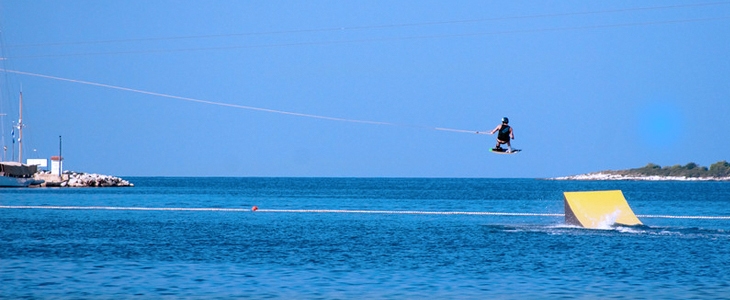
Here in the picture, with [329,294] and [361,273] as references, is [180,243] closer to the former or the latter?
[361,273]

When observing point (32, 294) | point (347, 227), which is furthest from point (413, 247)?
point (32, 294)

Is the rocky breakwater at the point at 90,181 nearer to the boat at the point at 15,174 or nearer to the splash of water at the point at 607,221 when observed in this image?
the boat at the point at 15,174

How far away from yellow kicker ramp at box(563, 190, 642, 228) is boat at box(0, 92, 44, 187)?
89.6 m

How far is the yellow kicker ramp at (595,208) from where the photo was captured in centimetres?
4219

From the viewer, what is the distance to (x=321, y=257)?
30609 millimetres

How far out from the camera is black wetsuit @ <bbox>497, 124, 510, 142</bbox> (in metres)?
31.9

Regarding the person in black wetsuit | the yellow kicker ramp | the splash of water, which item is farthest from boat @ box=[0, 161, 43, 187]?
the person in black wetsuit

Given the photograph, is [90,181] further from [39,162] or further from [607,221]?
[607,221]

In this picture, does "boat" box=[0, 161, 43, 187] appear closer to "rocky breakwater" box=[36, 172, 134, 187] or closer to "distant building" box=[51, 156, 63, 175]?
"rocky breakwater" box=[36, 172, 134, 187]

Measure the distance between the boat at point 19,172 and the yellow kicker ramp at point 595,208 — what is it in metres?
89.6

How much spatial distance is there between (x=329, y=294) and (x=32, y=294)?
6629 millimetres

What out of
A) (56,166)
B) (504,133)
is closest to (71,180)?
(56,166)

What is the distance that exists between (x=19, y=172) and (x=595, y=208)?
9508cm

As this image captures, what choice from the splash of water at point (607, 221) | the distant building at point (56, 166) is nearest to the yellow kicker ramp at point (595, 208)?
the splash of water at point (607, 221)
